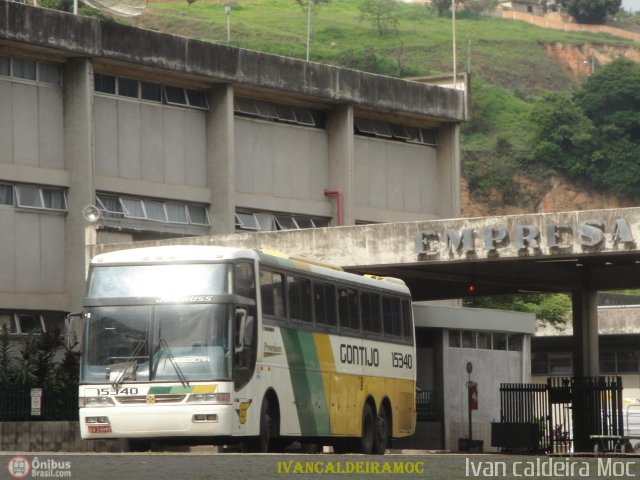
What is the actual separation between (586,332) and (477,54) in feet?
441

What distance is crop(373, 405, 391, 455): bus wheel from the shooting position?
30620mm

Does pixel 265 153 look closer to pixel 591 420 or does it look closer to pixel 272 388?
pixel 591 420

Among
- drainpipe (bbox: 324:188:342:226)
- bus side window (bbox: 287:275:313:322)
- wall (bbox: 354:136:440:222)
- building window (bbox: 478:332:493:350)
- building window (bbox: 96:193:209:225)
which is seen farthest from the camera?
wall (bbox: 354:136:440:222)

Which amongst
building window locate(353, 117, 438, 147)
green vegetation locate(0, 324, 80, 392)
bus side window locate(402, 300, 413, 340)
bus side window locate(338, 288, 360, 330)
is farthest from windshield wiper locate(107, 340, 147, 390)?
building window locate(353, 117, 438, 147)

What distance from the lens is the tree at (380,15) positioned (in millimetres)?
177125

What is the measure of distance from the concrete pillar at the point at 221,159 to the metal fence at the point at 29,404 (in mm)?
13355

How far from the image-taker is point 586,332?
39625 mm

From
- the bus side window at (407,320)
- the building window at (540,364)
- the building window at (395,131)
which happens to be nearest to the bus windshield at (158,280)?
the bus side window at (407,320)

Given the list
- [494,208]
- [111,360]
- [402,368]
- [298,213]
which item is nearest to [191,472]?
[111,360]

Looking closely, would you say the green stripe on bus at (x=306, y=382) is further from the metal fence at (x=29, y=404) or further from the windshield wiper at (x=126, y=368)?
the metal fence at (x=29, y=404)

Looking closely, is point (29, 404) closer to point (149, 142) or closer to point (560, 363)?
point (149, 142)

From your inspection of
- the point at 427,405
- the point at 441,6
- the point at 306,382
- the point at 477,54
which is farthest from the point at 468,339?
the point at 441,6

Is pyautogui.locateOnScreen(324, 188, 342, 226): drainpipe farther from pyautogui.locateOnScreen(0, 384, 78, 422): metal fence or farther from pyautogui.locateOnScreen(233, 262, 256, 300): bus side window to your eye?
pyautogui.locateOnScreen(233, 262, 256, 300): bus side window

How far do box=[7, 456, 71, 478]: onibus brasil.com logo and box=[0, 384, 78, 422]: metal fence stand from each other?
45.7ft
